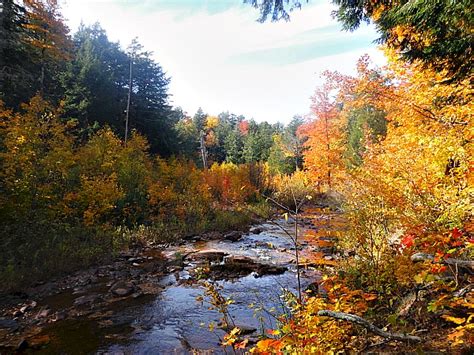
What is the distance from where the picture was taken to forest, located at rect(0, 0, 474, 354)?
3982mm

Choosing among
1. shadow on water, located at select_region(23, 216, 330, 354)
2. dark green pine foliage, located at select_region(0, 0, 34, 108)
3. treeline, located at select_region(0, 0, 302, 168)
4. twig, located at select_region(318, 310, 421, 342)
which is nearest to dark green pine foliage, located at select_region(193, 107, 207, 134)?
treeline, located at select_region(0, 0, 302, 168)

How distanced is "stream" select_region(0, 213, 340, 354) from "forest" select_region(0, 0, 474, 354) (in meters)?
0.63

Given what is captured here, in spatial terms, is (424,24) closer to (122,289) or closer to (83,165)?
(122,289)

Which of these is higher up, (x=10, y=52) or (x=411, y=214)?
(x=10, y=52)

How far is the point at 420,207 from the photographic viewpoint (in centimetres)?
563

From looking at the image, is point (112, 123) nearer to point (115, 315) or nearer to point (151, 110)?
point (151, 110)

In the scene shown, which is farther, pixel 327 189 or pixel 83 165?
pixel 327 189

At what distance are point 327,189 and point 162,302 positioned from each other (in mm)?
17718

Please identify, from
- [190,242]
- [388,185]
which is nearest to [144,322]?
[388,185]

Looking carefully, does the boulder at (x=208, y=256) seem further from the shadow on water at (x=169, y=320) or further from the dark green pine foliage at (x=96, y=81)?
the dark green pine foliage at (x=96, y=81)

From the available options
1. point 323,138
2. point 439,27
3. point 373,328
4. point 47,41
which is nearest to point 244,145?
point 323,138

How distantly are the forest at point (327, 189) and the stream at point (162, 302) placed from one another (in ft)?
2.08

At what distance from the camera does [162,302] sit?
24.5ft

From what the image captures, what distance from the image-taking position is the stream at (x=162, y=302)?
5.62 meters
